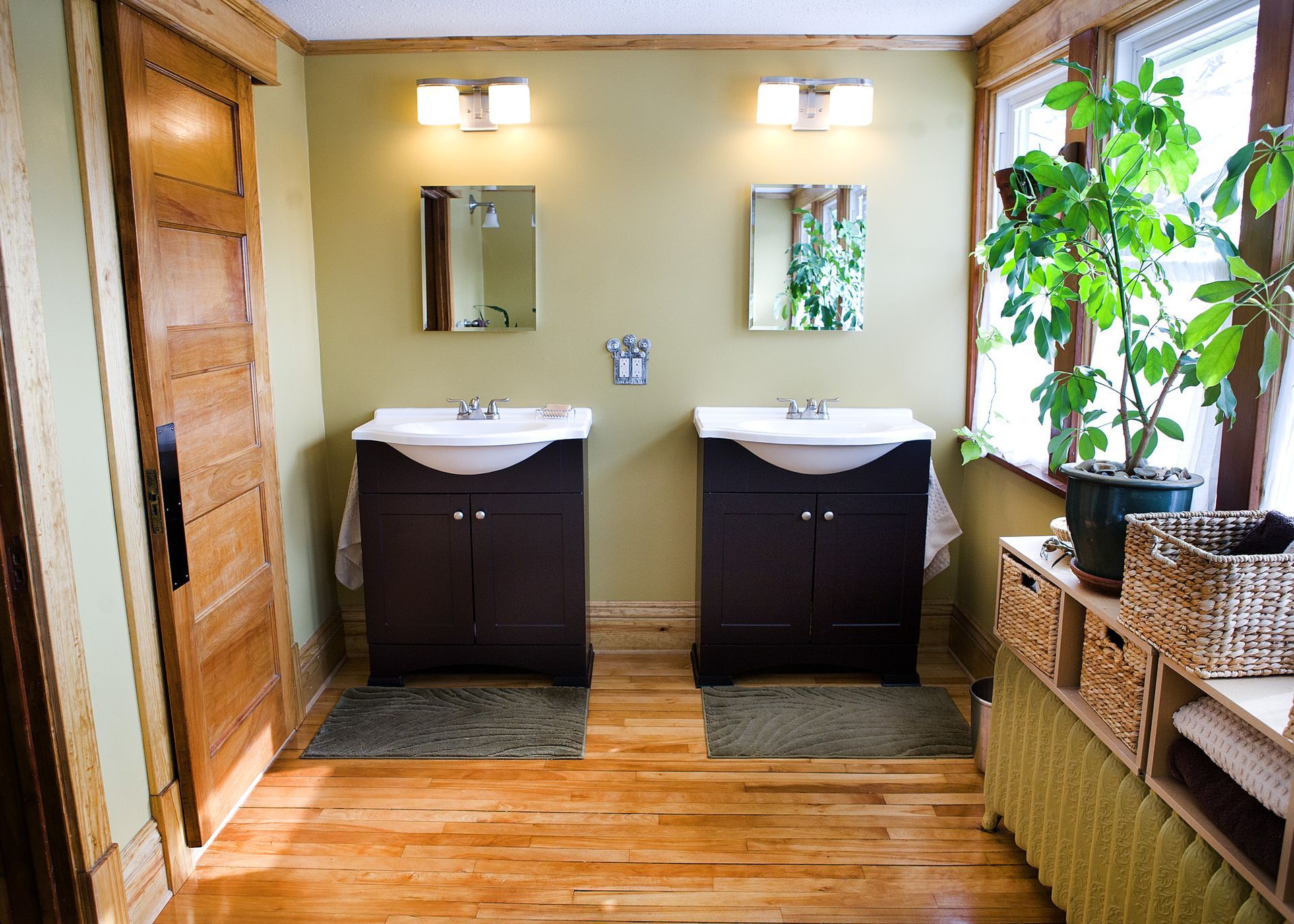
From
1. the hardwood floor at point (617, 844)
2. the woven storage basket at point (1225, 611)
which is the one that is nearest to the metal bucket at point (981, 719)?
the hardwood floor at point (617, 844)

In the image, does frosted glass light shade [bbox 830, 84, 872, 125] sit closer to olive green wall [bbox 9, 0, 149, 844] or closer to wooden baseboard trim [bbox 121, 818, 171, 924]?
olive green wall [bbox 9, 0, 149, 844]

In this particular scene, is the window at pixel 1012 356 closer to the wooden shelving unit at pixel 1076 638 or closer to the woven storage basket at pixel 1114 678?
the wooden shelving unit at pixel 1076 638

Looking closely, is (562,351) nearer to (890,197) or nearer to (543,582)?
(543,582)

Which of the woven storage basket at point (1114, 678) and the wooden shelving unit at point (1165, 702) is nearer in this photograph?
the wooden shelving unit at point (1165, 702)

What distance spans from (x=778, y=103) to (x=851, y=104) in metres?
0.26

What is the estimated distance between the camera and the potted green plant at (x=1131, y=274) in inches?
64.9

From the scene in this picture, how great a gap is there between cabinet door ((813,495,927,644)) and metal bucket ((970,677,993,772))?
471 millimetres

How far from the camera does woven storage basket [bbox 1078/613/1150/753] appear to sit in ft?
5.72

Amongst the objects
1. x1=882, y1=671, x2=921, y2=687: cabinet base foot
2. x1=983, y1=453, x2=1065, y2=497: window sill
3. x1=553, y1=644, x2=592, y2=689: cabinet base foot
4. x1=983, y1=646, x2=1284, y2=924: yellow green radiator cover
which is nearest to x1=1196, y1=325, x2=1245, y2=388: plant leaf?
x1=983, y1=646, x2=1284, y2=924: yellow green radiator cover

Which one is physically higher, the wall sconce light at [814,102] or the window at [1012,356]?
the wall sconce light at [814,102]

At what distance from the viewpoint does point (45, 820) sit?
1.91 m

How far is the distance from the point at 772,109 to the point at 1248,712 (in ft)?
8.25

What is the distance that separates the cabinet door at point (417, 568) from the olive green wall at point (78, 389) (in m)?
1.16

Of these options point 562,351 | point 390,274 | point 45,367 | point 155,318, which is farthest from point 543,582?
point 45,367
